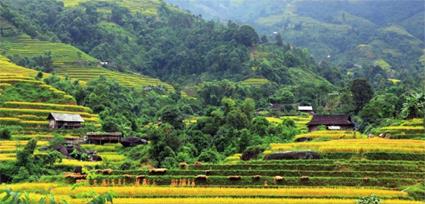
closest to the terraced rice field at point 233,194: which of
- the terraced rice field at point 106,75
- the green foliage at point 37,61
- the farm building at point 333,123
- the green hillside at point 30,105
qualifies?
the farm building at point 333,123

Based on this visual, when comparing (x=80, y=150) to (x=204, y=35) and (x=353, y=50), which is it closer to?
(x=204, y=35)

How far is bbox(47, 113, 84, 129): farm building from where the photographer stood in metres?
50.2

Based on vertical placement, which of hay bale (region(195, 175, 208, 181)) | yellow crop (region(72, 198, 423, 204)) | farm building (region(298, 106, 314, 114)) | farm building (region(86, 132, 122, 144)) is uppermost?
yellow crop (region(72, 198, 423, 204))

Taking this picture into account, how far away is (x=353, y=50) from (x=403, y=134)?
115857 mm

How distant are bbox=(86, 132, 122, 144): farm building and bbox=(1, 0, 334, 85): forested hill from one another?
45539mm

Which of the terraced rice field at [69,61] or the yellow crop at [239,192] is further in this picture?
the terraced rice field at [69,61]

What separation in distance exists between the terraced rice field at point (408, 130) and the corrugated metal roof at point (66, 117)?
25.4 meters

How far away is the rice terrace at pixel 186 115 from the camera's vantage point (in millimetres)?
28562

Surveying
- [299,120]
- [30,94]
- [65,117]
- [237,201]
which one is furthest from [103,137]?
[237,201]

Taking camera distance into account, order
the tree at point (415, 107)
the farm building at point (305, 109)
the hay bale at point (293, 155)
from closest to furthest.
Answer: the hay bale at point (293, 155), the tree at point (415, 107), the farm building at point (305, 109)

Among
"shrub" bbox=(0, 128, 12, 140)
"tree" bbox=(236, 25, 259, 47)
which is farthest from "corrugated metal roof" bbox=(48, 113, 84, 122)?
"tree" bbox=(236, 25, 259, 47)

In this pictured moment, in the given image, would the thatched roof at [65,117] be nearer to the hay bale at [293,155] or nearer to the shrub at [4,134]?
the shrub at [4,134]

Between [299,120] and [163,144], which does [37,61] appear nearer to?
[299,120]

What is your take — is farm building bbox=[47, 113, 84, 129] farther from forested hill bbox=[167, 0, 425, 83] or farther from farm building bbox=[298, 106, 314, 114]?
forested hill bbox=[167, 0, 425, 83]
